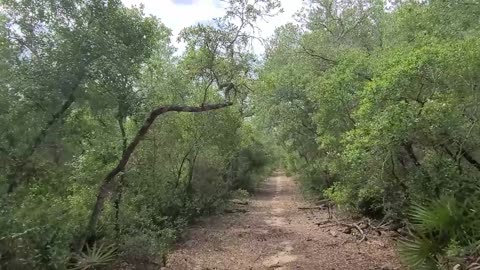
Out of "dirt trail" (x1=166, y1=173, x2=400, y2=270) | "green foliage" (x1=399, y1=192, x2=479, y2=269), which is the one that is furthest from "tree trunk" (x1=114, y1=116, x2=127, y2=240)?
"green foliage" (x1=399, y1=192, x2=479, y2=269)

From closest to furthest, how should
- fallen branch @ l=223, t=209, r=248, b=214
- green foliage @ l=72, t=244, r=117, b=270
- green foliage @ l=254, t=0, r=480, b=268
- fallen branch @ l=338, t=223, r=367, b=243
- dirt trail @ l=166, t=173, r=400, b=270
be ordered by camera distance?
1. green foliage @ l=254, t=0, r=480, b=268
2. green foliage @ l=72, t=244, r=117, b=270
3. dirt trail @ l=166, t=173, r=400, b=270
4. fallen branch @ l=338, t=223, r=367, b=243
5. fallen branch @ l=223, t=209, r=248, b=214

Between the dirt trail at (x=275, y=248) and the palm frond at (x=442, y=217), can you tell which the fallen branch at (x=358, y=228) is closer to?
the dirt trail at (x=275, y=248)

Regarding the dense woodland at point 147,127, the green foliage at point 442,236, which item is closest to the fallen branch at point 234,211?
the dense woodland at point 147,127

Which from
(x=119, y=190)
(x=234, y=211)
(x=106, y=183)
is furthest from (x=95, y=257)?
(x=234, y=211)

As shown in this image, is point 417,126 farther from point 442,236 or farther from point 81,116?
point 81,116

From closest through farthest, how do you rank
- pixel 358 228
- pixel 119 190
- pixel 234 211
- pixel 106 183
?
pixel 106 183
pixel 119 190
pixel 358 228
pixel 234 211

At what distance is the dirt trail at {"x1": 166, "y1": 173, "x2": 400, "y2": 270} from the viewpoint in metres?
11.2

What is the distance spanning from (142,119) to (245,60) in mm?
3212

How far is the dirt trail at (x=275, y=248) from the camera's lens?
11.2m

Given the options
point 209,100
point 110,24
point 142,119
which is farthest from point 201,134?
point 110,24

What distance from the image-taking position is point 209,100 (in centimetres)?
1764

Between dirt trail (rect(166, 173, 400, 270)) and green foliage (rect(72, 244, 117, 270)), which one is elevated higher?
green foliage (rect(72, 244, 117, 270))

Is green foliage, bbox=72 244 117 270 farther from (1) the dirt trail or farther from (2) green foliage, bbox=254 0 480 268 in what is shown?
(2) green foliage, bbox=254 0 480 268

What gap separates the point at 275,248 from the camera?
13.3 meters
